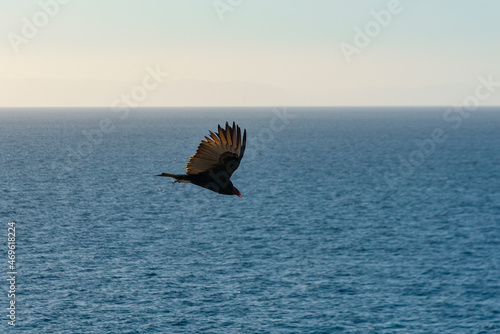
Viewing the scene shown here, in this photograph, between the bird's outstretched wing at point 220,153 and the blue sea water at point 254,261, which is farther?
the blue sea water at point 254,261

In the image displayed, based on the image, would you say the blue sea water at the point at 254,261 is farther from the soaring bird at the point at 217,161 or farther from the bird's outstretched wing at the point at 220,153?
the bird's outstretched wing at the point at 220,153

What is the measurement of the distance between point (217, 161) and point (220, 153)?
12.8 inches

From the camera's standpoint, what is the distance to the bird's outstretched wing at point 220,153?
13873 millimetres

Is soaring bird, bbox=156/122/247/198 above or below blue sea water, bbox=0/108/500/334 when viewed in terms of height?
above

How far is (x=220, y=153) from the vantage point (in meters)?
14.6

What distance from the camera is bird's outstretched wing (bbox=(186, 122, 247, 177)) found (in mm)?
13873

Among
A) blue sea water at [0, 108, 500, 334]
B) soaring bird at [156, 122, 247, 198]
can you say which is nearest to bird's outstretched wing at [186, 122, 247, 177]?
soaring bird at [156, 122, 247, 198]

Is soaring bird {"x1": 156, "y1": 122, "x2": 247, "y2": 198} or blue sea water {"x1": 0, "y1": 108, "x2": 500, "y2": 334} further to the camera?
blue sea water {"x1": 0, "y1": 108, "x2": 500, "y2": 334}

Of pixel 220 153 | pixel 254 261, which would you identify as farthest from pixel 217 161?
pixel 254 261

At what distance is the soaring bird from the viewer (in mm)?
Result: 13969

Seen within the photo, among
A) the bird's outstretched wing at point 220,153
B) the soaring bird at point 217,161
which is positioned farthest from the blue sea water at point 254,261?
the bird's outstretched wing at point 220,153

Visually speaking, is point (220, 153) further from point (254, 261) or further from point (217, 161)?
point (254, 261)

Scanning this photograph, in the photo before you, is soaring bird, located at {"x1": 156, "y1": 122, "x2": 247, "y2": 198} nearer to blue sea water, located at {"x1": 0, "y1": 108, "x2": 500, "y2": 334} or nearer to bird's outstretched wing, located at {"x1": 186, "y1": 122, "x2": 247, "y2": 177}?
bird's outstretched wing, located at {"x1": 186, "y1": 122, "x2": 247, "y2": 177}

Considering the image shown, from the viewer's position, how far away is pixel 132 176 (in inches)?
7515
